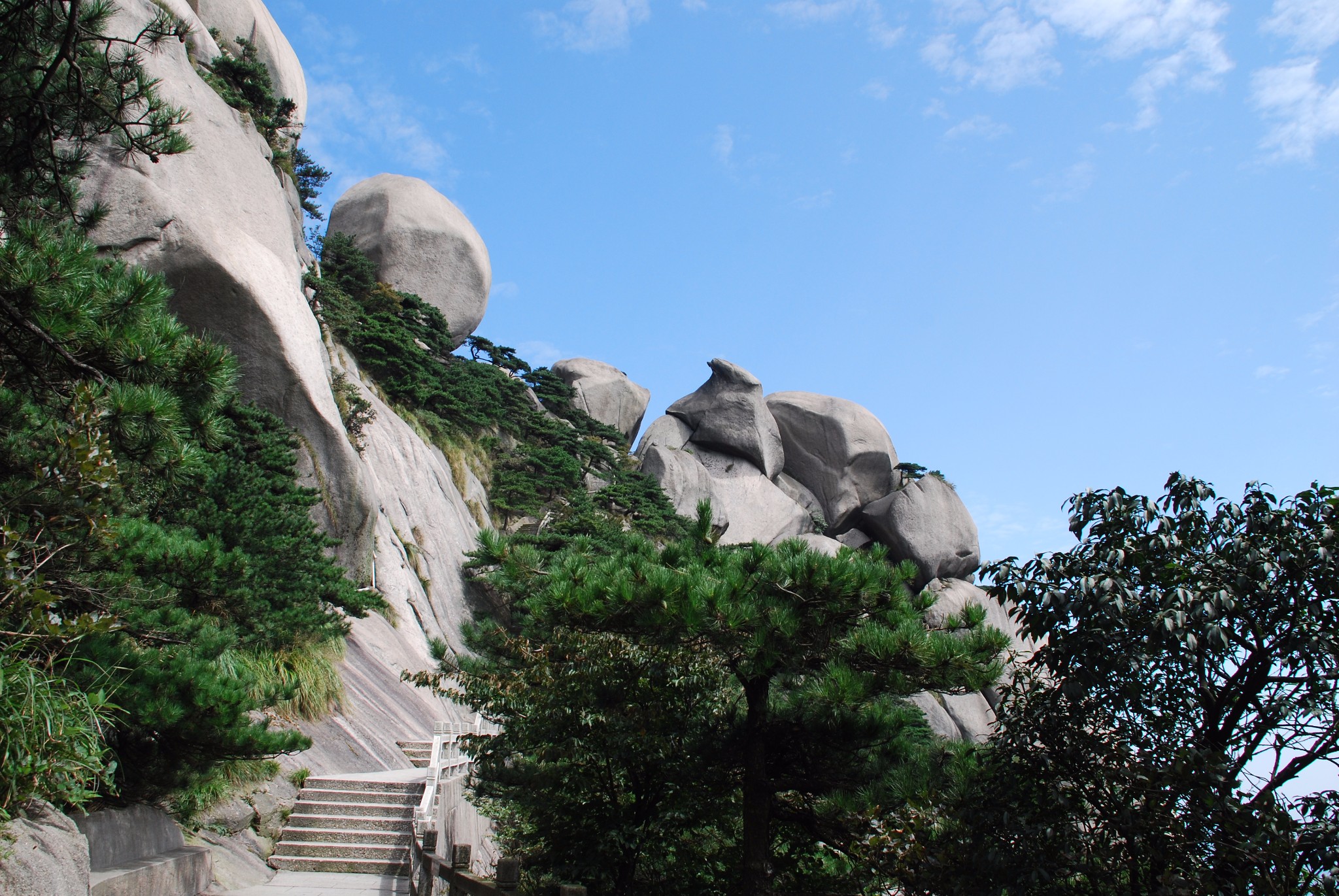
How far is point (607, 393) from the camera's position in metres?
29.0

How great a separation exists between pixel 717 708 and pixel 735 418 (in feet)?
76.8

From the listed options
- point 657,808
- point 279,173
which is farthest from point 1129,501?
point 279,173

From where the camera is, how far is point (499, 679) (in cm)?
619

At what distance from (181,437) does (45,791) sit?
5.40ft

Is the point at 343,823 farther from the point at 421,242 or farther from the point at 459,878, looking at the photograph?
the point at 421,242

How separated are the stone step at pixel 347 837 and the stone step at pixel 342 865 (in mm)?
169

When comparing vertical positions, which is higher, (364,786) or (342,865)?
(364,786)

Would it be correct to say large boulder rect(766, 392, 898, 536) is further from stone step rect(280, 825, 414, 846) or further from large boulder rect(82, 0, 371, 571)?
stone step rect(280, 825, 414, 846)

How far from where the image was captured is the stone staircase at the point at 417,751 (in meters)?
11.4

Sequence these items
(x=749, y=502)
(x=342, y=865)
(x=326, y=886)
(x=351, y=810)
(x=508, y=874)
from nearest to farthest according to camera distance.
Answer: (x=508, y=874)
(x=326, y=886)
(x=342, y=865)
(x=351, y=810)
(x=749, y=502)

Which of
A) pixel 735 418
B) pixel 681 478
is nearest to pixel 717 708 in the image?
pixel 681 478

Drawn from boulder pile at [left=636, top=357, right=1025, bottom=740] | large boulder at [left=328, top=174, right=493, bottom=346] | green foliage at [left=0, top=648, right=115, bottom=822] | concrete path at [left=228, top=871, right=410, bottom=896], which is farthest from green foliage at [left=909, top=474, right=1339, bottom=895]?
boulder pile at [left=636, top=357, right=1025, bottom=740]

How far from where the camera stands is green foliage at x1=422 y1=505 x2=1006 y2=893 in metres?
4.52

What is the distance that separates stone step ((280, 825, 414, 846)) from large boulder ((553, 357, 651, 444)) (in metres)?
20.0
